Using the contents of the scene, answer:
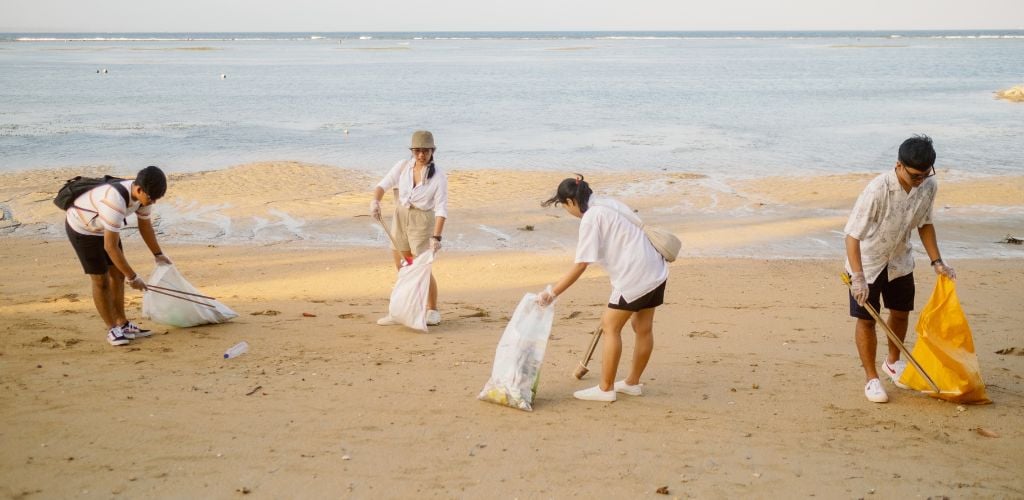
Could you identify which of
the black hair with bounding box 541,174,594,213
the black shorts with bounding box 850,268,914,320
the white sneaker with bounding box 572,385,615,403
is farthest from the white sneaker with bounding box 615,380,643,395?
the black shorts with bounding box 850,268,914,320

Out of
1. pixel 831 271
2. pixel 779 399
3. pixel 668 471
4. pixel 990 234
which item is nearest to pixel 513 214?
pixel 831 271

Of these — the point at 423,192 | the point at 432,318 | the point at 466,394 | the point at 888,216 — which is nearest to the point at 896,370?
the point at 888,216

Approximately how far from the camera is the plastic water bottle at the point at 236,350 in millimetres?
A: 5918

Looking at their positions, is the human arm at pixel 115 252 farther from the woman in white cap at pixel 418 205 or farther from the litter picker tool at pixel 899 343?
the litter picker tool at pixel 899 343

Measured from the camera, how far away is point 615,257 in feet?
15.4

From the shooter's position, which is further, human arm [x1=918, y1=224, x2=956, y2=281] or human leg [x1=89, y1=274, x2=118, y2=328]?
human leg [x1=89, y1=274, x2=118, y2=328]

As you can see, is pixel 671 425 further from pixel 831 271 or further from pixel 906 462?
pixel 831 271

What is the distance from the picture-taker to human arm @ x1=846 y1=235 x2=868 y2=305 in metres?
4.74

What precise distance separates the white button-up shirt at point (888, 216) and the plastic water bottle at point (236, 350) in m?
4.07

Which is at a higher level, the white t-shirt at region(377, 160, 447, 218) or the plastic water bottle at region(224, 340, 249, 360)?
the white t-shirt at region(377, 160, 447, 218)

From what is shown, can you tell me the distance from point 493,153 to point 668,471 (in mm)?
15601

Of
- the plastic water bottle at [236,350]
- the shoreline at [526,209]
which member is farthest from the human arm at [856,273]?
the shoreline at [526,209]

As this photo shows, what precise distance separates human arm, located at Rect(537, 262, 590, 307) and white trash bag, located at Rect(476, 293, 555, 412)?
0.13 m

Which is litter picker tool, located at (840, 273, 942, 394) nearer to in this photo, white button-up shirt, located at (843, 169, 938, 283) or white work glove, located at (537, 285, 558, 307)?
white button-up shirt, located at (843, 169, 938, 283)
